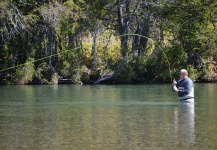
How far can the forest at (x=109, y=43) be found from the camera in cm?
3825

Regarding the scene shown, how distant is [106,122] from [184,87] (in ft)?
17.4

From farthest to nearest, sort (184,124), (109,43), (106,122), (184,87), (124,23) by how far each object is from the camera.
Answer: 1. (109,43)
2. (124,23)
3. (184,87)
4. (106,122)
5. (184,124)

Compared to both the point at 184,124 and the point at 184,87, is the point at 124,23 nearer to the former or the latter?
the point at 184,87

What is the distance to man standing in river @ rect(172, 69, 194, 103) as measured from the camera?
22438 millimetres

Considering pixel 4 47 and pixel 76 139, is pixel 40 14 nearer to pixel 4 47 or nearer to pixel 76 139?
pixel 4 47

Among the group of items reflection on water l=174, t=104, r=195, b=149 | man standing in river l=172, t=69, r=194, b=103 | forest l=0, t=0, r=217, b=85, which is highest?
forest l=0, t=0, r=217, b=85

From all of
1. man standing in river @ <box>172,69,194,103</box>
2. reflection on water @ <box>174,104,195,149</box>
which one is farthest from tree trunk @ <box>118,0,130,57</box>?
reflection on water @ <box>174,104,195,149</box>

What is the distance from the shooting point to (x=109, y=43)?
41688mm

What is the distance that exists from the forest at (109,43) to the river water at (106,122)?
35.4ft

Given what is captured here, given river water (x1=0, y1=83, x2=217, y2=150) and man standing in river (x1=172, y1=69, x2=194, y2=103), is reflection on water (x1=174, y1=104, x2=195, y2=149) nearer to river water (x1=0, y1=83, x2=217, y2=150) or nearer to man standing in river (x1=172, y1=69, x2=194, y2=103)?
river water (x1=0, y1=83, x2=217, y2=150)

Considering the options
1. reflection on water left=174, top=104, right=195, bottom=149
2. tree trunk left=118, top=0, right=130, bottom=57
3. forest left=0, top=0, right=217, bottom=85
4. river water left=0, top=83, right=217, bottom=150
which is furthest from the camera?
tree trunk left=118, top=0, right=130, bottom=57

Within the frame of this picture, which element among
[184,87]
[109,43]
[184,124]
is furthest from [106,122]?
[109,43]

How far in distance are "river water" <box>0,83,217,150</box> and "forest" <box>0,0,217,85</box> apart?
1078 cm

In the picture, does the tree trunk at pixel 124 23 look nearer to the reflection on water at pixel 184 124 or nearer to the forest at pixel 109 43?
the forest at pixel 109 43
